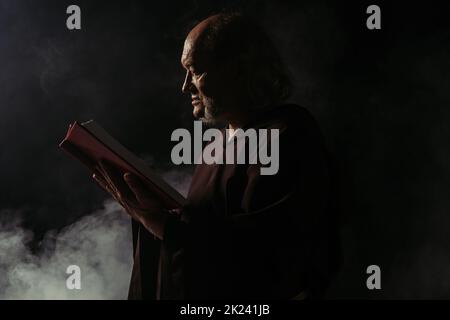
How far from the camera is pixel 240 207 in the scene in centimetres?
181

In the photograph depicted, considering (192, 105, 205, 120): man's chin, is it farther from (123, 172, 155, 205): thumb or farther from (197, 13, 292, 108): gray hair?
(123, 172, 155, 205): thumb

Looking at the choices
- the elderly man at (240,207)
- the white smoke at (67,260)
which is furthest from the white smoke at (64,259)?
the elderly man at (240,207)

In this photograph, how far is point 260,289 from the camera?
1.79 metres

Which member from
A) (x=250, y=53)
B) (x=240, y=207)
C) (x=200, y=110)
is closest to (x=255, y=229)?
(x=240, y=207)

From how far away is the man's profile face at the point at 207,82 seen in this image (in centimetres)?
195

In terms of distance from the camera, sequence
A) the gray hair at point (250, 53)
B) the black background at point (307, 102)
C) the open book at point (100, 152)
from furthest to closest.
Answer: the black background at point (307, 102) → the gray hair at point (250, 53) → the open book at point (100, 152)

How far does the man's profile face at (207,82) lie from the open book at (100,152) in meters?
0.31

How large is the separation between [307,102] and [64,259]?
133 centimetres

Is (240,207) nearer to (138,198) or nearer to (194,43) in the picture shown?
(138,198)

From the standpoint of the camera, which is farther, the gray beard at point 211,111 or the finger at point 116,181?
the gray beard at point 211,111

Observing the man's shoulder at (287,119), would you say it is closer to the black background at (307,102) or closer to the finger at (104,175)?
the finger at (104,175)

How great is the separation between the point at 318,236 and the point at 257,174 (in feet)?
0.95

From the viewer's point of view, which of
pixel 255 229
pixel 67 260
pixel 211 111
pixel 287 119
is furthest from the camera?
pixel 67 260
